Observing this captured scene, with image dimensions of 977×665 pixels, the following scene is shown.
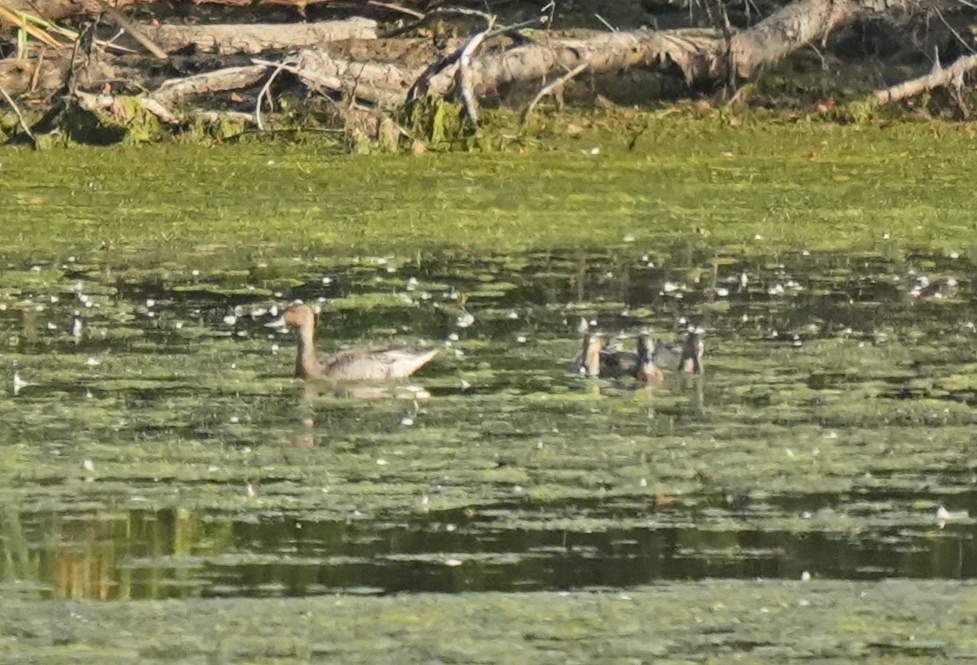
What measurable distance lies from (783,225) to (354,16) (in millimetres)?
5846

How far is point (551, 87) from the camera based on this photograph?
53.1 ft

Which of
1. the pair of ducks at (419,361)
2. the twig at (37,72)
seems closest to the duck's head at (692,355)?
the pair of ducks at (419,361)

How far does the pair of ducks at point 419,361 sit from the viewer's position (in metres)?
9.11

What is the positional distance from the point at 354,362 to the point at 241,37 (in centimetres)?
810

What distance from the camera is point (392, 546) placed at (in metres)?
6.76

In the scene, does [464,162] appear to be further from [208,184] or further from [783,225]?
[783,225]

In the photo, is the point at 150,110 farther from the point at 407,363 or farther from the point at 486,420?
the point at 486,420

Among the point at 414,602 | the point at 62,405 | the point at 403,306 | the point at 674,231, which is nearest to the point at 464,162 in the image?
the point at 674,231

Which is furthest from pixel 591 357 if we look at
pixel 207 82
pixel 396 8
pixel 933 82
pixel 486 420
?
pixel 396 8

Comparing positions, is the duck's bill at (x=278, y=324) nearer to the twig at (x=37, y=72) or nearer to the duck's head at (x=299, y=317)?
the duck's head at (x=299, y=317)

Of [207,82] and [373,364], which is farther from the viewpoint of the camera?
[207,82]

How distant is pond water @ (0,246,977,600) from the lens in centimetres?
666

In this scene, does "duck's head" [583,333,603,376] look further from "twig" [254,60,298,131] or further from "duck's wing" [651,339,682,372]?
"twig" [254,60,298,131]

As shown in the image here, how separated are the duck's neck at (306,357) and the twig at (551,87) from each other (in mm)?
6850
